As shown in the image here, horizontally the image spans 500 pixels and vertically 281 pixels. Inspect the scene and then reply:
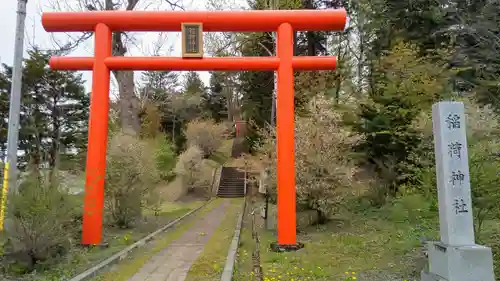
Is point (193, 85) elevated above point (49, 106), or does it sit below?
above

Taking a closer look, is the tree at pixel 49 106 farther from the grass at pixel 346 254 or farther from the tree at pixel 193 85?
the tree at pixel 193 85

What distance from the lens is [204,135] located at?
32.8 metres

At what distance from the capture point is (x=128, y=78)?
15.4 meters

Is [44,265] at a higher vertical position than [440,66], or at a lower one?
lower

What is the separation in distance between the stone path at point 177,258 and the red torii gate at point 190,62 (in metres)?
1.76

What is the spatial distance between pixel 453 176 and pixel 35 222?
669cm

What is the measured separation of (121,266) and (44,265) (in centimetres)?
138

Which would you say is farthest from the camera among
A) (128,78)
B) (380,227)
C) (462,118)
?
(128,78)

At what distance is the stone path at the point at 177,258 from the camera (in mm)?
6965

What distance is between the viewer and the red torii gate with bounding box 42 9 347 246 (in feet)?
29.2

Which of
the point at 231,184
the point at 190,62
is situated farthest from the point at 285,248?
the point at 231,184

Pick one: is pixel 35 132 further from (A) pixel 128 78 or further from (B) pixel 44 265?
(B) pixel 44 265

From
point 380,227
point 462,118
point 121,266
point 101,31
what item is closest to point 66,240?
point 121,266

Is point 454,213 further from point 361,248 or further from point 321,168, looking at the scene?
point 321,168
